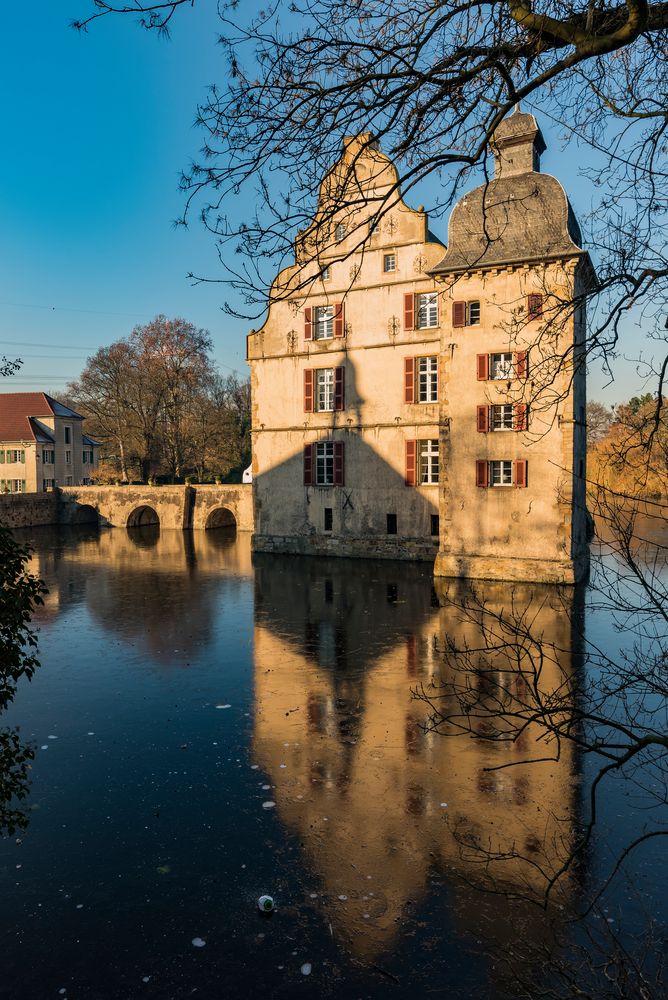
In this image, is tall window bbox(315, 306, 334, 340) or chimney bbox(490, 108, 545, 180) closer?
chimney bbox(490, 108, 545, 180)

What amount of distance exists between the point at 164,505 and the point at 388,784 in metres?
35.4

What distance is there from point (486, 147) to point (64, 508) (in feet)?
156

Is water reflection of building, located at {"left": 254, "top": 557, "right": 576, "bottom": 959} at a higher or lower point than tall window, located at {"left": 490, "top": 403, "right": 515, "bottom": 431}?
lower

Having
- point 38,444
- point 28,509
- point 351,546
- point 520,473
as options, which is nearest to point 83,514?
point 28,509

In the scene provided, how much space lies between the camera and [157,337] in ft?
151

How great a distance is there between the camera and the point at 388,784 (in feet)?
26.3

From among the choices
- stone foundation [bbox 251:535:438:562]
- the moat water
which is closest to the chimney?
stone foundation [bbox 251:535:438:562]

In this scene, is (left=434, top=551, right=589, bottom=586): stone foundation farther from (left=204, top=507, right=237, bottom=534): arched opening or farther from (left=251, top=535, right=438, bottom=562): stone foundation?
(left=204, top=507, right=237, bottom=534): arched opening

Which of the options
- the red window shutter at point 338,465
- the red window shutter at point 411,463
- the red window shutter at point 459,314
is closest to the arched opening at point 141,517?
the red window shutter at point 338,465

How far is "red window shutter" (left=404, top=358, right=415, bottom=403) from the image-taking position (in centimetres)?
2522

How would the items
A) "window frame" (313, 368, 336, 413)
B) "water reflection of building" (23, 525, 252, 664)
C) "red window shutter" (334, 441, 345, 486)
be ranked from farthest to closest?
"window frame" (313, 368, 336, 413), "red window shutter" (334, 441, 345, 486), "water reflection of building" (23, 525, 252, 664)

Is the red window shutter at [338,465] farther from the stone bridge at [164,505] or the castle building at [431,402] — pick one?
the stone bridge at [164,505]

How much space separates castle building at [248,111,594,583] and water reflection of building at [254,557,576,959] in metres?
6.47

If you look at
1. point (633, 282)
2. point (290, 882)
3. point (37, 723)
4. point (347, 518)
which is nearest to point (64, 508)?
point (347, 518)
